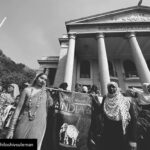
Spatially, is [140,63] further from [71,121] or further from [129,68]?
[71,121]

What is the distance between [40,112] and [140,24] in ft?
46.3

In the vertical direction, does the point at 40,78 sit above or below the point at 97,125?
above

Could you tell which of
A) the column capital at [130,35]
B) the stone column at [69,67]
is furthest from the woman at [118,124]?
the column capital at [130,35]

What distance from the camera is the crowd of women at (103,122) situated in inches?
78.3

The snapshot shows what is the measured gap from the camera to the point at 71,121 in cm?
284

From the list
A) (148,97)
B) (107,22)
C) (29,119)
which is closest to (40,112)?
(29,119)

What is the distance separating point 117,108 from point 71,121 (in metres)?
1.13

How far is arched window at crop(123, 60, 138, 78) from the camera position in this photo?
56.2ft

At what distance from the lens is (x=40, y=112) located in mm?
2152

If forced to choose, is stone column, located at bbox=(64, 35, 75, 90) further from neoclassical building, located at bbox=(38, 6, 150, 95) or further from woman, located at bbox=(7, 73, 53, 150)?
woman, located at bbox=(7, 73, 53, 150)

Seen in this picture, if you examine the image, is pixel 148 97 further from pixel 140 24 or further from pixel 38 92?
pixel 140 24

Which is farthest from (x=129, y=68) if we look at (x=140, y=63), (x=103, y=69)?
(x=103, y=69)

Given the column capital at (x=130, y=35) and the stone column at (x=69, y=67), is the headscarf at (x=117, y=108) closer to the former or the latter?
the stone column at (x=69, y=67)

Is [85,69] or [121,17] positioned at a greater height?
[121,17]
